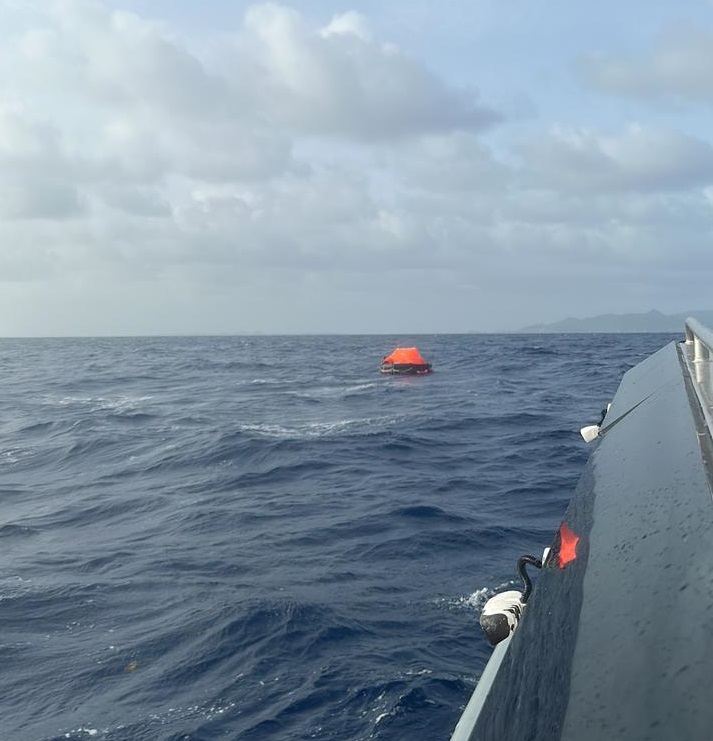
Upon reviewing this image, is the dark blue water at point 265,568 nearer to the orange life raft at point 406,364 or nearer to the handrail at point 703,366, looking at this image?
the handrail at point 703,366

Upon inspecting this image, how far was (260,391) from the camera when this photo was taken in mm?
33562

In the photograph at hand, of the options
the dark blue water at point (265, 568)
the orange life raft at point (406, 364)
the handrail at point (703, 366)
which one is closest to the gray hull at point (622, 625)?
the handrail at point (703, 366)

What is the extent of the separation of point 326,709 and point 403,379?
101ft

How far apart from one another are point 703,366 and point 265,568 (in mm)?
5659

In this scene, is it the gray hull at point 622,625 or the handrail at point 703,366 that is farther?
the handrail at point 703,366

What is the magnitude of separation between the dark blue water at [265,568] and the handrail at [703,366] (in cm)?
295

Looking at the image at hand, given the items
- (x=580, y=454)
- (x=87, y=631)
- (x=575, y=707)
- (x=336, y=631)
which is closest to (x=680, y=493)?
(x=575, y=707)

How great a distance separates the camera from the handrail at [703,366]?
5.11m

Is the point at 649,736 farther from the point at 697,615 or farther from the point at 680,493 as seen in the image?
the point at 680,493

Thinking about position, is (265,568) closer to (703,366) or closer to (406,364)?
(703,366)

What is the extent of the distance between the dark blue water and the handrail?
2.95 meters

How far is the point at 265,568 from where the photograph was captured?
891 centimetres

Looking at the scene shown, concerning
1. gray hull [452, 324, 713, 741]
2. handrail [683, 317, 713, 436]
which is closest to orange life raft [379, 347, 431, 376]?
handrail [683, 317, 713, 436]

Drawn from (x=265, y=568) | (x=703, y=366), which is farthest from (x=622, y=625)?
A: (x=265, y=568)
